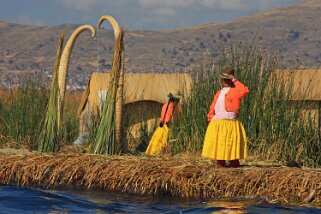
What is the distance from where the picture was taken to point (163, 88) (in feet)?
58.0

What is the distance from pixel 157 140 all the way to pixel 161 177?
400 cm

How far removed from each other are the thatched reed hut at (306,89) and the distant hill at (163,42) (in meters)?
73.1

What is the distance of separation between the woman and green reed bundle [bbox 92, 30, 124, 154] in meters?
1.95

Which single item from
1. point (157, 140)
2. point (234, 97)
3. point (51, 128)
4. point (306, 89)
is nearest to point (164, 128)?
point (157, 140)

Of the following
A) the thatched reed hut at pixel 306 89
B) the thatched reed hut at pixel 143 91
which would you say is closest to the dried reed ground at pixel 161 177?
the thatched reed hut at pixel 306 89

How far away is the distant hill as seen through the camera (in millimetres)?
96213

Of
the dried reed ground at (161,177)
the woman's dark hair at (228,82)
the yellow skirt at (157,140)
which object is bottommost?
the dried reed ground at (161,177)

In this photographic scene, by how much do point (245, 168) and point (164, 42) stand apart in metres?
105

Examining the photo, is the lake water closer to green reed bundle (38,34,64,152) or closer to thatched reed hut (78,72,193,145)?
green reed bundle (38,34,64,152)

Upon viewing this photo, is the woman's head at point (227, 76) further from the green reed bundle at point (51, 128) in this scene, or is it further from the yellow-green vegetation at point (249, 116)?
the green reed bundle at point (51, 128)

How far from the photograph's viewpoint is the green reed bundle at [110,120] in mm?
13359

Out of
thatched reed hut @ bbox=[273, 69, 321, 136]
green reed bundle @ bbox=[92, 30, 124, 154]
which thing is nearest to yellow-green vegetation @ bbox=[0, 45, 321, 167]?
thatched reed hut @ bbox=[273, 69, 321, 136]

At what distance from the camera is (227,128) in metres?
11.8

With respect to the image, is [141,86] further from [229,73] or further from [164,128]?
[229,73]
